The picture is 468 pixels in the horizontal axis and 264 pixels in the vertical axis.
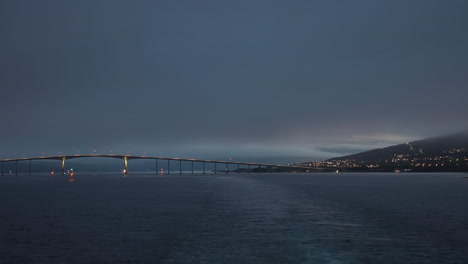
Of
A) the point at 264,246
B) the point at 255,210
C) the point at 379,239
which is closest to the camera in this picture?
the point at 264,246

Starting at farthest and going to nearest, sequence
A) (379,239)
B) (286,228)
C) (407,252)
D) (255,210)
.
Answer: (255,210)
(286,228)
(379,239)
(407,252)

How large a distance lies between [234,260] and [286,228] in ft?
25.4

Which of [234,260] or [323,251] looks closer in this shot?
[234,260]

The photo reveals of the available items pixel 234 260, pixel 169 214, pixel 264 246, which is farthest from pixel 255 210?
pixel 234 260

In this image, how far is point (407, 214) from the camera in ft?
93.0

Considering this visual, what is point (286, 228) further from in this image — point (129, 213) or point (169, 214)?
point (129, 213)

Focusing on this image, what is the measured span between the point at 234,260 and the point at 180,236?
5.84 meters

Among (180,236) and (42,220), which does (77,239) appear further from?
(42,220)

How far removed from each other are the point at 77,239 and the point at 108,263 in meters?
5.36

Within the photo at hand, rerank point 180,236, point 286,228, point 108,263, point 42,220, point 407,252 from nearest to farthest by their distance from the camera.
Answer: point 108,263
point 407,252
point 180,236
point 286,228
point 42,220

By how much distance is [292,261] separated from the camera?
14242mm

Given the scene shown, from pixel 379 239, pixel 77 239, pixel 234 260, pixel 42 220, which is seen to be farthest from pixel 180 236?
pixel 42 220

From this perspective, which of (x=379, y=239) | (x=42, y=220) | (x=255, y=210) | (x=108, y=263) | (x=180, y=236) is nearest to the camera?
(x=108, y=263)

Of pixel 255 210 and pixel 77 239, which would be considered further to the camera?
pixel 255 210
